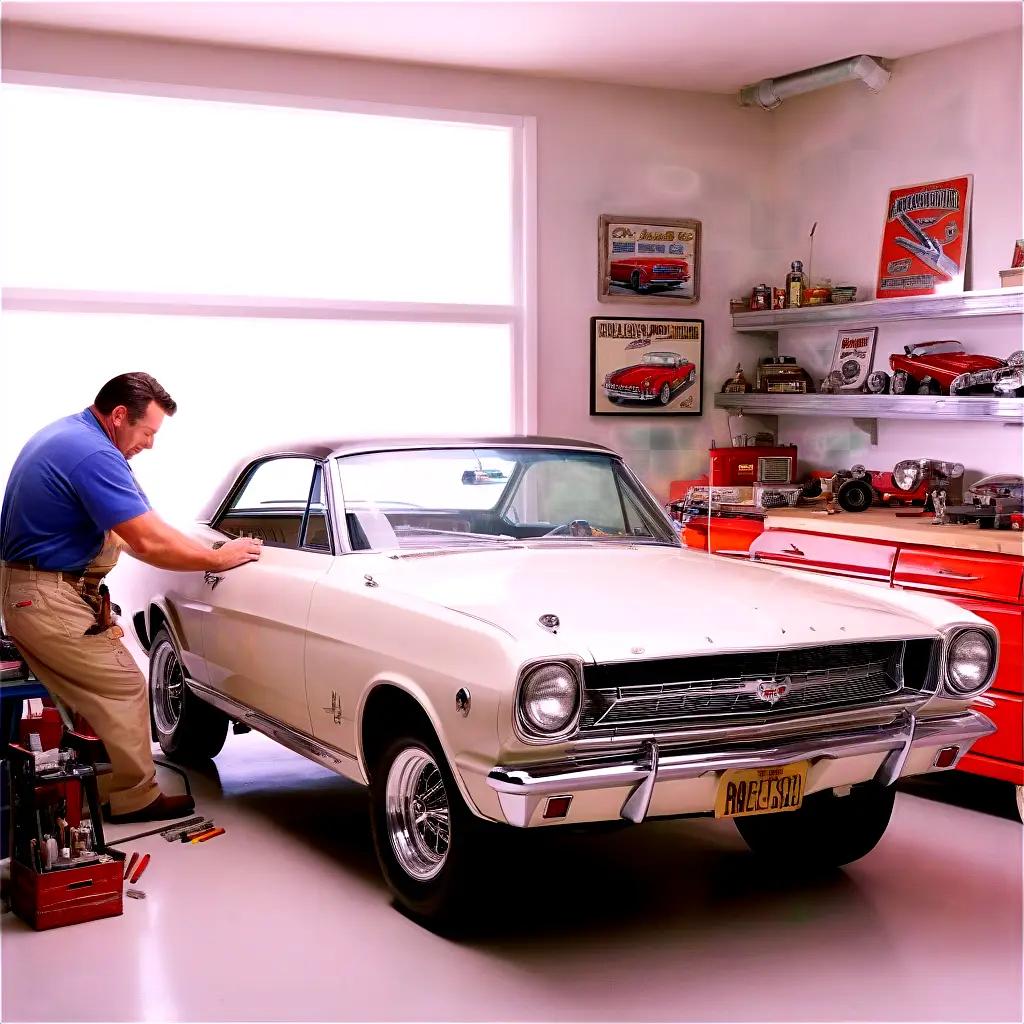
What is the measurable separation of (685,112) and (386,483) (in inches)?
180

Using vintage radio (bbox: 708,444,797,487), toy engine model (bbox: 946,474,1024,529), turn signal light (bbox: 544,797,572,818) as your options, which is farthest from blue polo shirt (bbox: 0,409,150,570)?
vintage radio (bbox: 708,444,797,487)

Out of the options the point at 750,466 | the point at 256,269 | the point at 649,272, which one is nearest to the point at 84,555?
the point at 256,269

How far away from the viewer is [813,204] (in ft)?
26.2

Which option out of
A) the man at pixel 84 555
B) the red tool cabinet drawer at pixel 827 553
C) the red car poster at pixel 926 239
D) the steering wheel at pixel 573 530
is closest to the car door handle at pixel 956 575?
the red tool cabinet drawer at pixel 827 553

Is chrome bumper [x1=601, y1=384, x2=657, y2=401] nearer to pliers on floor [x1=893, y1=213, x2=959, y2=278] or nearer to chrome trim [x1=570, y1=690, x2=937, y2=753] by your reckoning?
pliers on floor [x1=893, y1=213, x2=959, y2=278]

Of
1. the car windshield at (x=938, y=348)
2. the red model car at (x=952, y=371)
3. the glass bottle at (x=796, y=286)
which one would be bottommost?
the red model car at (x=952, y=371)

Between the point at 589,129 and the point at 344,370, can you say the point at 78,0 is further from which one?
the point at 589,129

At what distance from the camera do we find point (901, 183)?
285 inches

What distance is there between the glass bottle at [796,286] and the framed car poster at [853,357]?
12.9 inches

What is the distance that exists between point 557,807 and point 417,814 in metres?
0.72

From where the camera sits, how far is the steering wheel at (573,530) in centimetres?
465

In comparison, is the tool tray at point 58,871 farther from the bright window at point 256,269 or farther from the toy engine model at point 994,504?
the toy engine model at point 994,504

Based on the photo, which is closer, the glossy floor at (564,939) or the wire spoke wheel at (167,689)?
the glossy floor at (564,939)

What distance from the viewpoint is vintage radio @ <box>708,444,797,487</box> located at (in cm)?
742
